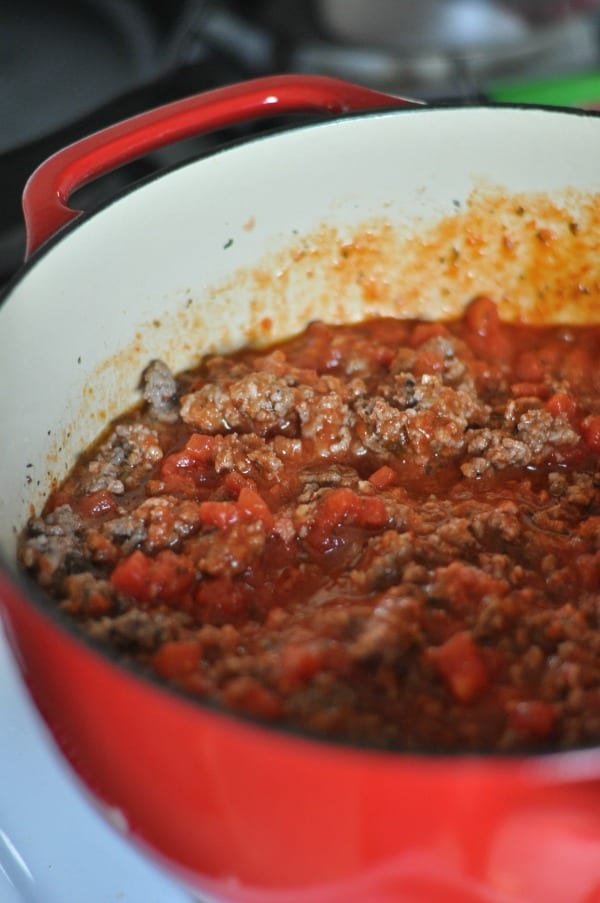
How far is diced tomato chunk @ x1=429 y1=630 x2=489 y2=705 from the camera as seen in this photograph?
6.02 feet

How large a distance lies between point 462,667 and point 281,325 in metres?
1.43

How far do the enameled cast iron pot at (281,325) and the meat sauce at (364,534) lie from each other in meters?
0.11

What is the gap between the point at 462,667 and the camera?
1.87m

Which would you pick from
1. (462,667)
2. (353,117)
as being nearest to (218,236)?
(353,117)

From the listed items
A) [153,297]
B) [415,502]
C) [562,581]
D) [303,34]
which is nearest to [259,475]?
[415,502]

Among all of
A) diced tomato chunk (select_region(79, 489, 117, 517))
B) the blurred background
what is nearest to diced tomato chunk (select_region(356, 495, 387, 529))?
diced tomato chunk (select_region(79, 489, 117, 517))

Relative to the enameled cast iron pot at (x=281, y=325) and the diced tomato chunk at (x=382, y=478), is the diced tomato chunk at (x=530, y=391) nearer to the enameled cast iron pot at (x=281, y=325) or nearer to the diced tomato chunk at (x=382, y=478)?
the enameled cast iron pot at (x=281, y=325)

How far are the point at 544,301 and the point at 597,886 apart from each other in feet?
6.27

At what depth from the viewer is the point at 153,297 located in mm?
2703

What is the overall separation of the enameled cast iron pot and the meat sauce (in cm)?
11

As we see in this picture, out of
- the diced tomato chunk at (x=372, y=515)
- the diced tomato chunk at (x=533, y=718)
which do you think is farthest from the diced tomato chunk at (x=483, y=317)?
the diced tomato chunk at (x=533, y=718)

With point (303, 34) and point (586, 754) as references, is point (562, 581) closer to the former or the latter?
point (586, 754)

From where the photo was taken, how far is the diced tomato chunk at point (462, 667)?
183 cm

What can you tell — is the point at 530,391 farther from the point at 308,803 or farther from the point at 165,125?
the point at 308,803
